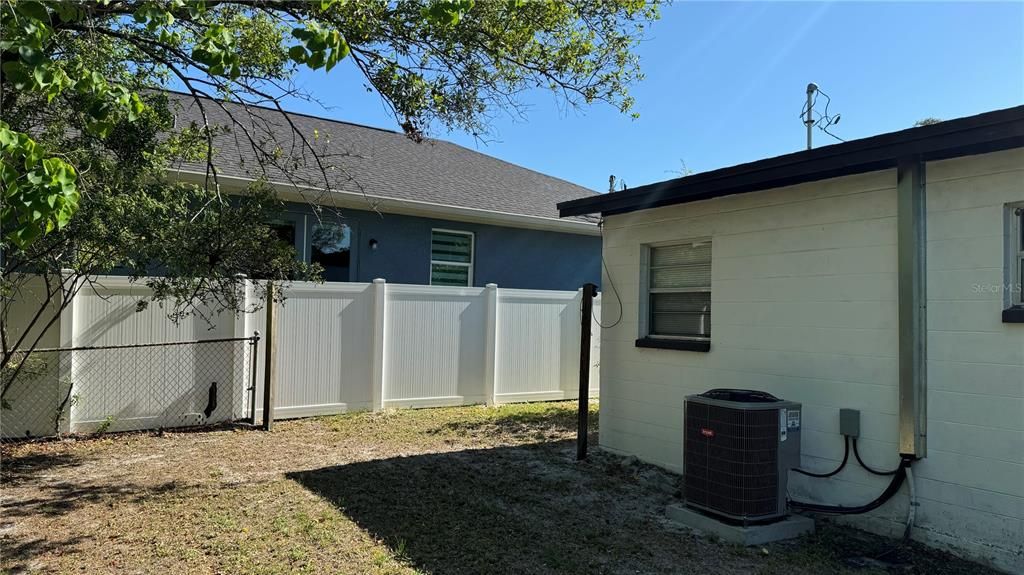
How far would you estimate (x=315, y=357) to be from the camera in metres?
9.06

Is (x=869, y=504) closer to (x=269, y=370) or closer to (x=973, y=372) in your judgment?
(x=973, y=372)

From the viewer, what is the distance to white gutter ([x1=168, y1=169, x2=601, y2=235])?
30.1 ft

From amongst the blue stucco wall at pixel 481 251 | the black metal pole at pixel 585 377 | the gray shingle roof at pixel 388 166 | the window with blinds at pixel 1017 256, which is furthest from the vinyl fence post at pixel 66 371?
the window with blinds at pixel 1017 256

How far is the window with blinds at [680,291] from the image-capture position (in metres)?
6.46

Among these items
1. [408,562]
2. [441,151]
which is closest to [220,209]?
[408,562]

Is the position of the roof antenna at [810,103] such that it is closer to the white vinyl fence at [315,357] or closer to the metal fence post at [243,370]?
the white vinyl fence at [315,357]

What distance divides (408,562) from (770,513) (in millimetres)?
2638

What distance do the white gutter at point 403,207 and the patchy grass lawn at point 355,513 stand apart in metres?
3.52

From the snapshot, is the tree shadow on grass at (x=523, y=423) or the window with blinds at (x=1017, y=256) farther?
the tree shadow on grass at (x=523, y=423)

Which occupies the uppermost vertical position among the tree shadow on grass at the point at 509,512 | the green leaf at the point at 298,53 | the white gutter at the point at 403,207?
the white gutter at the point at 403,207

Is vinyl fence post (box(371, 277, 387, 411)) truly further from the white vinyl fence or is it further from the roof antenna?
the roof antenna

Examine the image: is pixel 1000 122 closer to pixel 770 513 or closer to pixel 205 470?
pixel 770 513

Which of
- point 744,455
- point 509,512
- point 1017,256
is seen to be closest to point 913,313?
point 1017,256

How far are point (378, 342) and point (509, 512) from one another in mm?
4770
